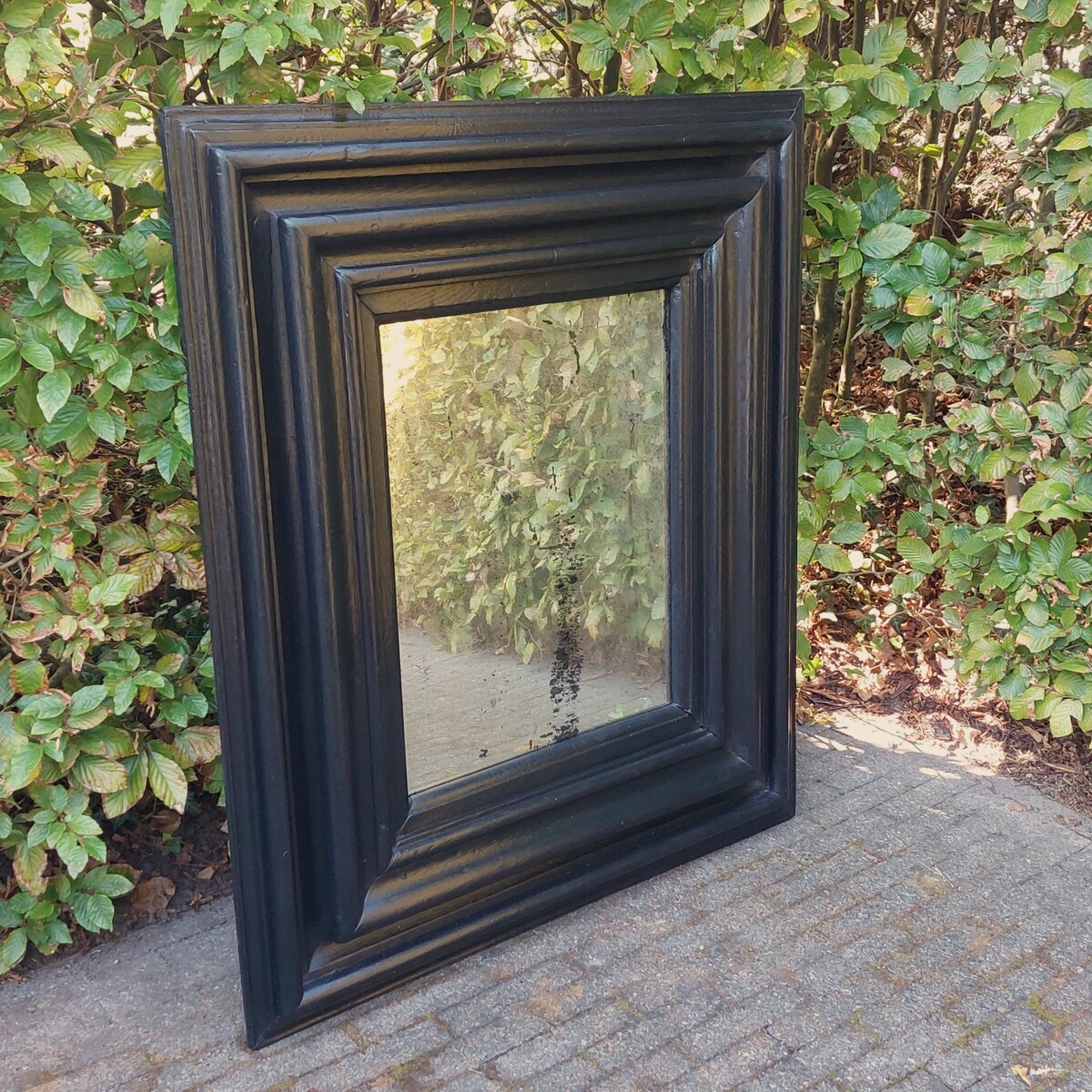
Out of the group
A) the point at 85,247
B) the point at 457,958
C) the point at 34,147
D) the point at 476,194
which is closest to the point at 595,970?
the point at 457,958

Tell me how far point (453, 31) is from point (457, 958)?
74.4 inches

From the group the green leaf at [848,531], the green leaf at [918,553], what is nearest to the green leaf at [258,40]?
the green leaf at [848,531]

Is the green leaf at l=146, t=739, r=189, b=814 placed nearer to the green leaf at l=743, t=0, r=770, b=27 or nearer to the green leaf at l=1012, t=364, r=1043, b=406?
the green leaf at l=743, t=0, r=770, b=27

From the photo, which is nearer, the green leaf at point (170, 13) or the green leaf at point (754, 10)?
the green leaf at point (170, 13)

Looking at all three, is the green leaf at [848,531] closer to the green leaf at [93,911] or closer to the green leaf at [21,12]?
the green leaf at [93,911]

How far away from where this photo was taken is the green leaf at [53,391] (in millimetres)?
2053

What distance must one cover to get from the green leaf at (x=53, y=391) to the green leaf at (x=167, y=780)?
0.75 m

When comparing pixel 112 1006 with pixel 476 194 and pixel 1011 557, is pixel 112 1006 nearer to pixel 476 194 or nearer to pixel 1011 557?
pixel 476 194

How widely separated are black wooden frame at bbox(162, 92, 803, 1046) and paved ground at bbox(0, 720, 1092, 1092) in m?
0.09

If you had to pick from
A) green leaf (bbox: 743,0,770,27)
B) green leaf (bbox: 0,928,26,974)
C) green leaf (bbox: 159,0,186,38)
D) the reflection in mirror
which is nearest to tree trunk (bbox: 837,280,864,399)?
green leaf (bbox: 743,0,770,27)

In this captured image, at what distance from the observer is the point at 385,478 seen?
2.13 metres

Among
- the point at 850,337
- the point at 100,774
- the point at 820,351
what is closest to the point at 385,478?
the point at 100,774

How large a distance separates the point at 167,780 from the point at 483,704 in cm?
66

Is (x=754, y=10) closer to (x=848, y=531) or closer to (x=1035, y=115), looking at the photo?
(x=1035, y=115)
